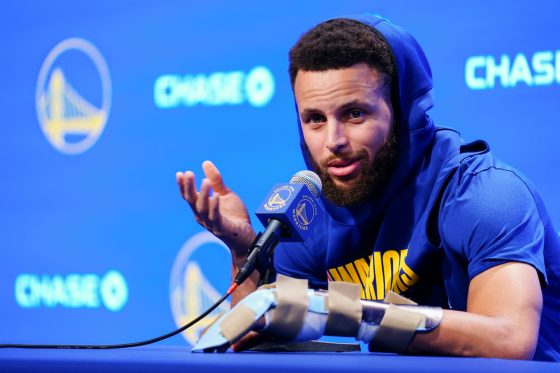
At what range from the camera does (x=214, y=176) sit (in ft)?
5.87

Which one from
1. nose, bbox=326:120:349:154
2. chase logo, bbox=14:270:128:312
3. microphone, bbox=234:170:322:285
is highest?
nose, bbox=326:120:349:154

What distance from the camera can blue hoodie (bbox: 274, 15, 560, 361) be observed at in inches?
59.1

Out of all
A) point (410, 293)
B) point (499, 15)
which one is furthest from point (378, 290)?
point (499, 15)

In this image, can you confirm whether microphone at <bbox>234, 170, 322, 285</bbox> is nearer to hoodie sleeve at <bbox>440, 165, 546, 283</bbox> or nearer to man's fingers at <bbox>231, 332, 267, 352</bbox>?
man's fingers at <bbox>231, 332, 267, 352</bbox>

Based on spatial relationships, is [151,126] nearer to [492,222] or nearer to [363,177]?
[363,177]

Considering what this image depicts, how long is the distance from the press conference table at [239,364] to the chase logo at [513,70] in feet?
4.13

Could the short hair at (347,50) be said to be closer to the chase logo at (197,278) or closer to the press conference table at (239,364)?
the press conference table at (239,364)

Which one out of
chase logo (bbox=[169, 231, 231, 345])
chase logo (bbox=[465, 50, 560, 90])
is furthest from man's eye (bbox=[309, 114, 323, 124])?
chase logo (bbox=[169, 231, 231, 345])

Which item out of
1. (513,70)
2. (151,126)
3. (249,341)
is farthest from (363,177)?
(151,126)

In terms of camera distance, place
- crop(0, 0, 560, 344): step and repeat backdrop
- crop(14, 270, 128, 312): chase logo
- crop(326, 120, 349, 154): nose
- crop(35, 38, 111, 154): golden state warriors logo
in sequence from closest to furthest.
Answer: crop(326, 120, 349, 154): nose, crop(0, 0, 560, 344): step and repeat backdrop, crop(14, 270, 128, 312): chase logo, crop(35, 38, 111, 154): golden state warriors logo

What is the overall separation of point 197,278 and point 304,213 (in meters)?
1.23

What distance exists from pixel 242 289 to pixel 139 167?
1.03m

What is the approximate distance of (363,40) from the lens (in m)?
1.73

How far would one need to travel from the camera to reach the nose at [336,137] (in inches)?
66.2
